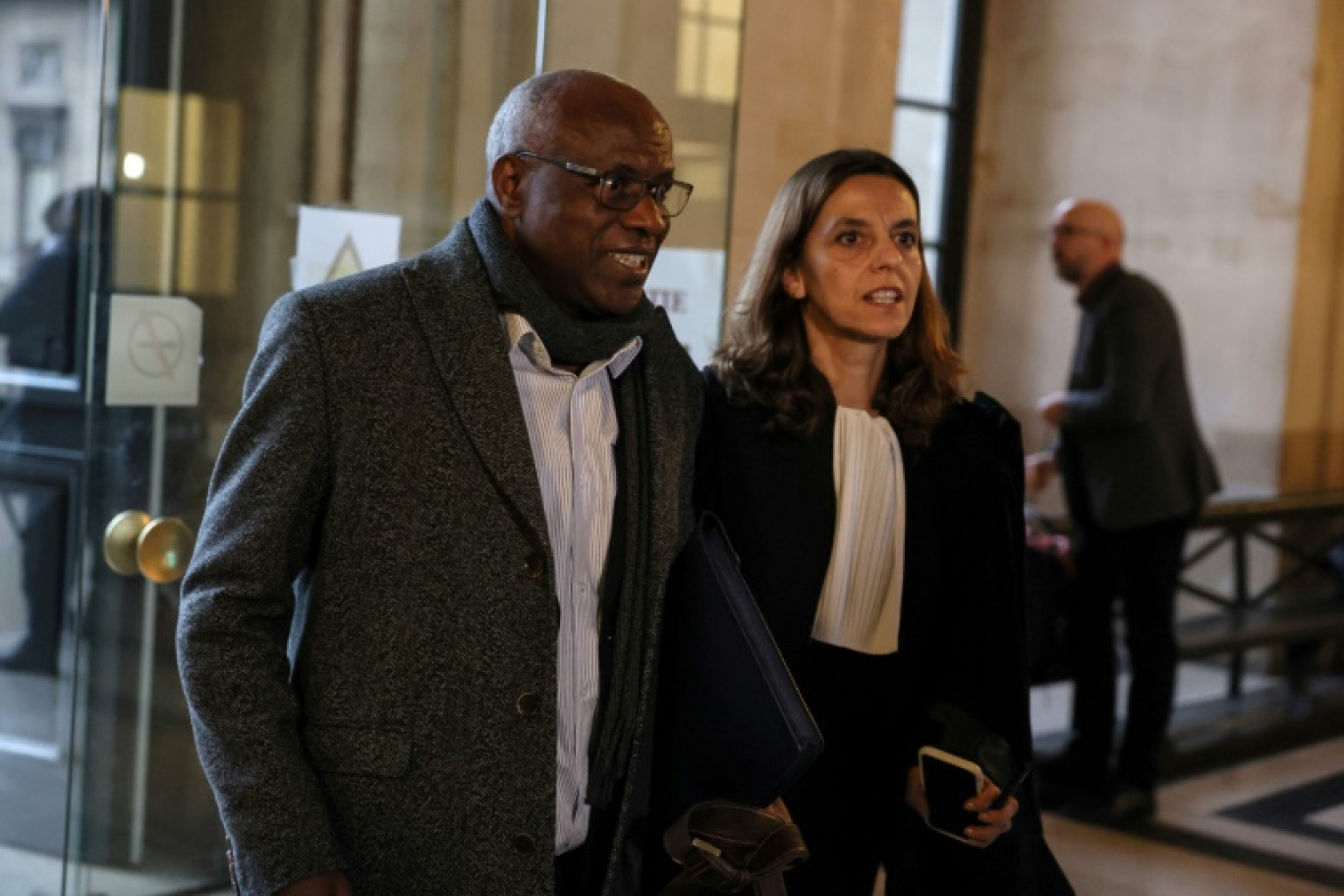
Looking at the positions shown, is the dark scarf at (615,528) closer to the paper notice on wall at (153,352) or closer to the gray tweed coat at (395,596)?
the gray tweed coat at (395,596)

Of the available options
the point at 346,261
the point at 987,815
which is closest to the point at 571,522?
the point at 987,815

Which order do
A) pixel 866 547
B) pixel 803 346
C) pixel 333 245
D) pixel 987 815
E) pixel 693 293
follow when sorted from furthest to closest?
1. pixel 693 293
2. pixel 333 245
3. pixel 803 346
4. pixel 866 547
5. pixel 987 815

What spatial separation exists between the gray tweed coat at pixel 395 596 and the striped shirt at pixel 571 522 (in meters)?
0.06

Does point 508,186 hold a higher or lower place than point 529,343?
higher

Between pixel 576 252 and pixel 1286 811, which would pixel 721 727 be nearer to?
pixel 576 252

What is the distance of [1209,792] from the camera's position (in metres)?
5.47

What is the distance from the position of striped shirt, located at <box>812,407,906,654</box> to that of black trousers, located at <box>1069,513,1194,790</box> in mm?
2974

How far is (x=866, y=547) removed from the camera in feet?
7.79

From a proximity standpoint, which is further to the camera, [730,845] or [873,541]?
[873,541]

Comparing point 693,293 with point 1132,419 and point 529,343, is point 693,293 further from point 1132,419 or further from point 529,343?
point 1132,419

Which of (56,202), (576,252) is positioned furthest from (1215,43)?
(576,252)

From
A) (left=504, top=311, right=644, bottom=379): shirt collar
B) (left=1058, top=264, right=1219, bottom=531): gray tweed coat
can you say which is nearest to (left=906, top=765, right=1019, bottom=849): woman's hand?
(left=504, top=311, right=644, bottom=379): shirt collar

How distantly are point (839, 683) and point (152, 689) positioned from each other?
1.50 m

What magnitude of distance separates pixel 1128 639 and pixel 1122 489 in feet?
1.55
